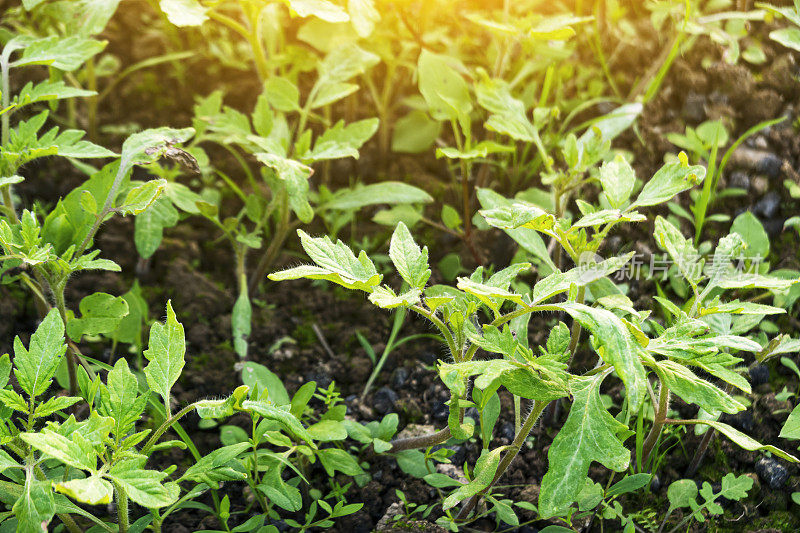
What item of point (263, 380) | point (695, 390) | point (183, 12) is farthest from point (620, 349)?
point (183, 12)

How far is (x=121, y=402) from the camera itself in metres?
1.41

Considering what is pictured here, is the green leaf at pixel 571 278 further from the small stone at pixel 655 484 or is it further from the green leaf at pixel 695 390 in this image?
the small stone at pixel 655 484

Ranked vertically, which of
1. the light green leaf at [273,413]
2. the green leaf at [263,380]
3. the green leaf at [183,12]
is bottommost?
the green leaf at [263,380]

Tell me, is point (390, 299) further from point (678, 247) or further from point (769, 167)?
point (769, 167)

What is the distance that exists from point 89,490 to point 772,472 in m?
1.58

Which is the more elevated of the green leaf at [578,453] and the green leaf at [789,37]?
the green leaf at [789,37]

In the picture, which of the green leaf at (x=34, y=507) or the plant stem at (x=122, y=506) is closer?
the green leaf at (x=34, y=507)

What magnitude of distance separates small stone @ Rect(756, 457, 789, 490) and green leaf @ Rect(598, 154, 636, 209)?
0.79m

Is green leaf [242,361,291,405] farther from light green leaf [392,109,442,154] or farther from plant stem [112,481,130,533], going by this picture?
light green leaf [392,109,442,154]

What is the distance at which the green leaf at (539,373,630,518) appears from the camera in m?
1.28

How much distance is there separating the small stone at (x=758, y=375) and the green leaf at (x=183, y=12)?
1.81m

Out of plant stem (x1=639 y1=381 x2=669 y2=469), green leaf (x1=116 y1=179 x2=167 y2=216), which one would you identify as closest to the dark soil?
plant stem (x1=639 y1=381 x2=669 y2=469)

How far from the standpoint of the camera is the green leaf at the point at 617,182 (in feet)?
5.21

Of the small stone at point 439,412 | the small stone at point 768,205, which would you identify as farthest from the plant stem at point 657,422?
the small stone at point 768,205
